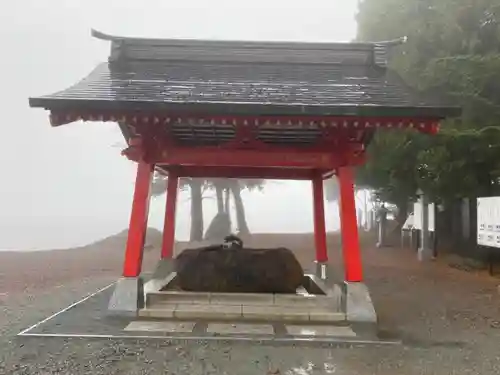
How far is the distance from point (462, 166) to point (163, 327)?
32.3 ft

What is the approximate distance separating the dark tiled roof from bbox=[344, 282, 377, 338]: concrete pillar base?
2704mm

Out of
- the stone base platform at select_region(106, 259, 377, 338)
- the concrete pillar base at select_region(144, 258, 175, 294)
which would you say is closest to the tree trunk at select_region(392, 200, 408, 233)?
the concrete pillar base at select_region(144, 258, 175, 294)

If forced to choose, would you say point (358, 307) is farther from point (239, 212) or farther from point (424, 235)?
point (239, 212)

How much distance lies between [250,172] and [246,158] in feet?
11.4

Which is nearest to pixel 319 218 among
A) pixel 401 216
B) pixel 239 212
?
pixel 401 216

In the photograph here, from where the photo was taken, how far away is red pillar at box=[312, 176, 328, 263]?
12156 mm

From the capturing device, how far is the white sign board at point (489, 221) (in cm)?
1223

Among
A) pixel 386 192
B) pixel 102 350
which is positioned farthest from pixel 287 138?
pixel 386 192

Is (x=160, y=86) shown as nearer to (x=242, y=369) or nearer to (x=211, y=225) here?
(x=242, y=369)

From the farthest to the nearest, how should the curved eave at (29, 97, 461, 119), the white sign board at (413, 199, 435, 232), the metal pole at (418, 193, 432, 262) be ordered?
1. the metal pole at (418, 193, 432, 262)
2. the white sign board at (413, 199, 435, 232)
3. the curved eave at (29, 97, 461, 119)

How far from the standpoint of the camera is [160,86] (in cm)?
855

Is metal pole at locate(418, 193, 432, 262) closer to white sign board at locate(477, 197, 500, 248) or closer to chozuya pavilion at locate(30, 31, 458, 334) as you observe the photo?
white sign board at locate(477, 197, 500, 248)

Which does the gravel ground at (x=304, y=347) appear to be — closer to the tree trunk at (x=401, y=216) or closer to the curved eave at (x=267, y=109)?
the curved eave at (x=267, y=109)

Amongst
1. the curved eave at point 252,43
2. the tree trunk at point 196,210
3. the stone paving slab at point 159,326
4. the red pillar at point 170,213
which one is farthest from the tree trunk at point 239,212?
the stone paving slab at point 159,326
